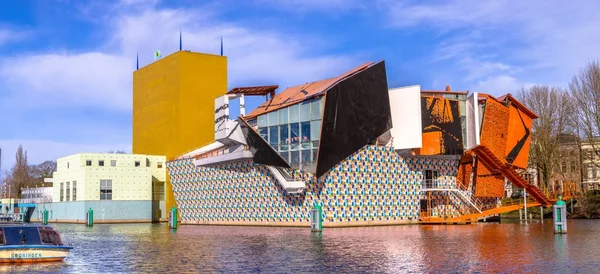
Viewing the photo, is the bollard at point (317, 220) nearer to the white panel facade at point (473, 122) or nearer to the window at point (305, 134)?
the window at point (305, 134)

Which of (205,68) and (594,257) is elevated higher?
(205,68)

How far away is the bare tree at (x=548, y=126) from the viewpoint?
217 ft

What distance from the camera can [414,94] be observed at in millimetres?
50406

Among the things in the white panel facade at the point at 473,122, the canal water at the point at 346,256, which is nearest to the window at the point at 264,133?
the white panel facade at the point at 473,122

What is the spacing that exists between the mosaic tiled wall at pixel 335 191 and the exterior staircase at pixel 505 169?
243 cm

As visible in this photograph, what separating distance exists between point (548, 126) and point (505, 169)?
46.1 feet

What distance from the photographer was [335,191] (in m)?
47.4

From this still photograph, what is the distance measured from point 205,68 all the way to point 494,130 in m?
34.2

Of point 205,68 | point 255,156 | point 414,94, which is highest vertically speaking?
point 205,68

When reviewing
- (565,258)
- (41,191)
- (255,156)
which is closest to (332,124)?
(255,156)

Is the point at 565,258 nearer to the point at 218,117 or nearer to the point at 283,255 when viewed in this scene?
the point at 283,255

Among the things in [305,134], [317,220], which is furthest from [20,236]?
[305,134]

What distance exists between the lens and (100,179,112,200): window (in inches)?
2879

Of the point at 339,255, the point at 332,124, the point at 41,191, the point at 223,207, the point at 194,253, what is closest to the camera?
the point at 339,255
